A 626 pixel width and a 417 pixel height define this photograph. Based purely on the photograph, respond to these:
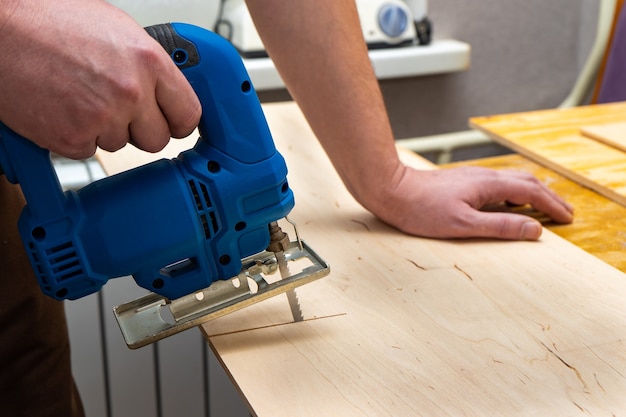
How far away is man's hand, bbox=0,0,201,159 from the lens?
0.71 m

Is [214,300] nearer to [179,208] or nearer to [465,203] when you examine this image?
[179,208]

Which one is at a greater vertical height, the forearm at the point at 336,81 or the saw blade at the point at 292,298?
the forearm at the point at 336,81

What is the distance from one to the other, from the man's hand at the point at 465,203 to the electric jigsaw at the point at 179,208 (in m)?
0.28

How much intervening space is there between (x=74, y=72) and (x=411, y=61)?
1484 millimetres

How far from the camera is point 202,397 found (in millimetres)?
1915

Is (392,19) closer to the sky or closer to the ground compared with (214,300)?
closer to the sky

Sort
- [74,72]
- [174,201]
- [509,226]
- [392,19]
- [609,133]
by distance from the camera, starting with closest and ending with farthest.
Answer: [74,72], [174,201], [509,226], [609,133], [392,19]

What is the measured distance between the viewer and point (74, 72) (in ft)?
2.33

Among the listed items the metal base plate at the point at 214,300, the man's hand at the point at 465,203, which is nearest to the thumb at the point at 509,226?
the man's hand at the point at 465,203

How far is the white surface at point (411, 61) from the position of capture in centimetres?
193

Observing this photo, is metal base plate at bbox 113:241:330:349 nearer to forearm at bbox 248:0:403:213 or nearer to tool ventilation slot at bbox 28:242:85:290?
tool ventilation slot at bbox 28:242:85:290

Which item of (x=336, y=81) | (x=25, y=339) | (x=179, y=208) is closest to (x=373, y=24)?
(x=336, y=81)

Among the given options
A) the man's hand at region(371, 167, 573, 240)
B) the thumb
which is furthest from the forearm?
the thumb

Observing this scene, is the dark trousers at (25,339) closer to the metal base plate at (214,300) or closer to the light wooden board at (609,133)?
the metal base plate at (214,300)
